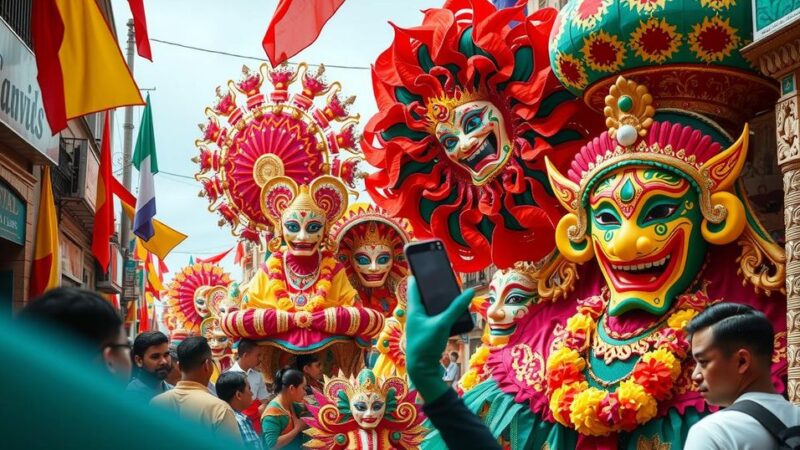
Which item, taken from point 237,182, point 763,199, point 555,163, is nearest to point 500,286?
point 555,163

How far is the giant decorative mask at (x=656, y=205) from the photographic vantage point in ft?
16.9

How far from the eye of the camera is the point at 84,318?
1.73 meters

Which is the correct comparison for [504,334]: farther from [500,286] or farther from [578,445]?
[578,445]

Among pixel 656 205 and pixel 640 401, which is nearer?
pixel 640 401

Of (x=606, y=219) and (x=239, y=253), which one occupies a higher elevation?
(x=239, y=253)

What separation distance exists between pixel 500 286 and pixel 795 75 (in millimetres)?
2397

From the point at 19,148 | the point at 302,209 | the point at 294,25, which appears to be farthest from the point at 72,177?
the point at 294,25

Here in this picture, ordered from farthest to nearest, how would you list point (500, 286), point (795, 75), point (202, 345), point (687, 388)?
1. point (500, 286)
2. point (687, 388)
3. point (795, 75)
4. point (202, 345)

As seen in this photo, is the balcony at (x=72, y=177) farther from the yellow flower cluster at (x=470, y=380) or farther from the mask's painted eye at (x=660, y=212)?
the mask's painted eye at (x=660, y=212)

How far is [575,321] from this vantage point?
18.5 ft

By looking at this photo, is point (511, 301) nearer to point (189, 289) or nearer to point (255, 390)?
point (255, 390)

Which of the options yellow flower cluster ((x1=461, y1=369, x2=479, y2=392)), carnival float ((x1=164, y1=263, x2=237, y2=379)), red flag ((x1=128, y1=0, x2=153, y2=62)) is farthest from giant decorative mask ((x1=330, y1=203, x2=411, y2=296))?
carnival float ((x1=164, y1=263, x2=237, y2=379))

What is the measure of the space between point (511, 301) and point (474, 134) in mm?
1136

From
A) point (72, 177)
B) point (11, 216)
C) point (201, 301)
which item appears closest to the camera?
point (11, 216)
